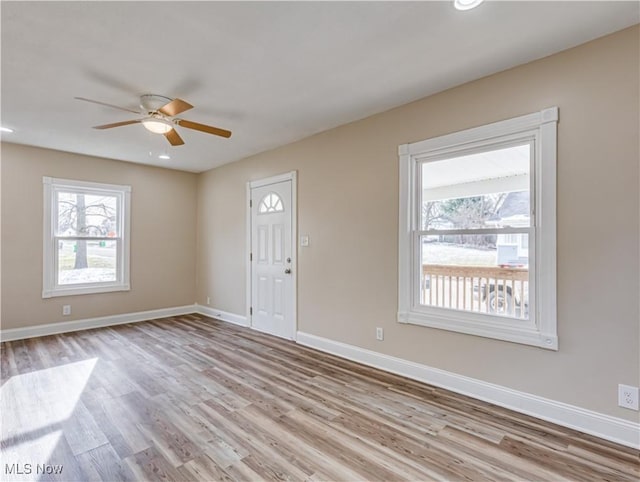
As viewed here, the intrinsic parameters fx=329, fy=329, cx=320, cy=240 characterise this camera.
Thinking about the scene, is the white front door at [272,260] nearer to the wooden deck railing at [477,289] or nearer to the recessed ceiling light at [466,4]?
the wooden deck railing at [477,289]

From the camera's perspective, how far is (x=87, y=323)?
16.6 ft

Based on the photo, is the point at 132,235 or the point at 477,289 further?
the point at 132,235

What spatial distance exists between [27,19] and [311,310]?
3.54 metres

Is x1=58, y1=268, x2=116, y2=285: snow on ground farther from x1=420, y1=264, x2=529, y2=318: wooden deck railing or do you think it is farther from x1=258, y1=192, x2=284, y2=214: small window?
x1=420, y1=264, x2=529, y2=318: wooden deck railing

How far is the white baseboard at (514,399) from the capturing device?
213cm

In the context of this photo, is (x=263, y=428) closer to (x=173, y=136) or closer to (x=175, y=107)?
(x=175, y=107)

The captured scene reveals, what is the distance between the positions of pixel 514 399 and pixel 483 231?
1337mm

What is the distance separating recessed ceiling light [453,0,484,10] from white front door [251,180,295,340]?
2929mm

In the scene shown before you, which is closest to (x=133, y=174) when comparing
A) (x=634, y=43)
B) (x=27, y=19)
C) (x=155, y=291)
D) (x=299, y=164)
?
(x=155, y=291)

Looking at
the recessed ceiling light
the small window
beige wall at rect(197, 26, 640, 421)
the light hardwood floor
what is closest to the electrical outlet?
beige wall at rect(197, 26, 640, 421)

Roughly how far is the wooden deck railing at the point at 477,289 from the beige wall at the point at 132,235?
466cm

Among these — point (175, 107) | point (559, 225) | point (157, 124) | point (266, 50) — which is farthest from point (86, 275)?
point (559, 225)

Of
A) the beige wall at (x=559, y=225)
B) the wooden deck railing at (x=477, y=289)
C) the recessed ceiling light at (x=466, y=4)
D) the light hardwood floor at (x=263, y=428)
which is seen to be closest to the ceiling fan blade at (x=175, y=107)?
the beige wall at (x=559, y=225)

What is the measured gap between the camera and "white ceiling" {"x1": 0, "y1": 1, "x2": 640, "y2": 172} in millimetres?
1954
